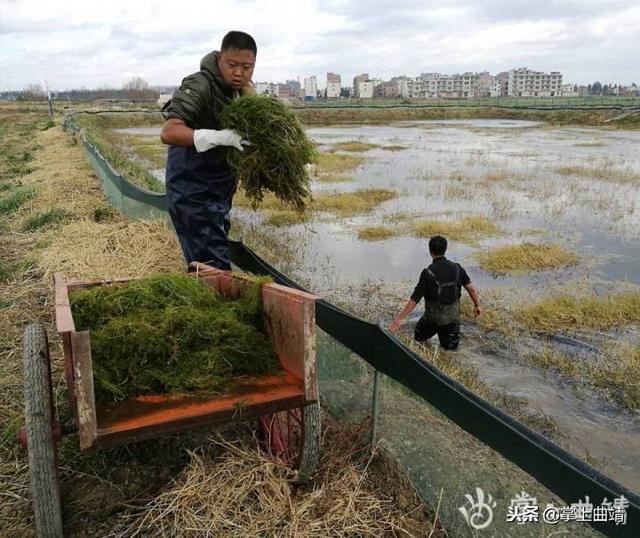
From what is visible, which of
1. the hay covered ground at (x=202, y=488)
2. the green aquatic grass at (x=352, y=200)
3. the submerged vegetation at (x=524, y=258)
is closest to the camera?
the hay covered ground at (x=202, y=488)

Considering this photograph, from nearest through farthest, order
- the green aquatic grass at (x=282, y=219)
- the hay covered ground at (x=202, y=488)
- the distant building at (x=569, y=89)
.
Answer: the hay covered ground at (x=202, y=488) < the green aquatic grass at (x=282, y=219) < the distant building at (x=569, y=89)

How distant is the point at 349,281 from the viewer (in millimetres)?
9078

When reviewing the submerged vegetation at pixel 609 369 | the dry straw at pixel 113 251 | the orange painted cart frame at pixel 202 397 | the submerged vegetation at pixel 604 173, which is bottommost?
the submerged vegetation at pixel 609 369

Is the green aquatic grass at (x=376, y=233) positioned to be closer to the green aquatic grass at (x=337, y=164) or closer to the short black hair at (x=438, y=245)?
the short black hair at (x=438, y=245)

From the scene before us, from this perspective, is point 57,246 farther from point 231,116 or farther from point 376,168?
point 376,168

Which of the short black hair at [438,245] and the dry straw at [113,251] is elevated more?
the short black hair at [438,245]

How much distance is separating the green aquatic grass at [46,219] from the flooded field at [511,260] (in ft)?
12.0

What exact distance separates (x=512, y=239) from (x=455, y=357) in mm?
6092

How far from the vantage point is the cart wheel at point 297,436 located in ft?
8.84

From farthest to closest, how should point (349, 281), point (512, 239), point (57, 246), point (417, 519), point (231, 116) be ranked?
1. point (512, 239)
2. point (349, 281)
3. point (57, 246)
4. point (231, 116)
5. point (417, 519)

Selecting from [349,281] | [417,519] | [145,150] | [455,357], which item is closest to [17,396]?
[417,519]

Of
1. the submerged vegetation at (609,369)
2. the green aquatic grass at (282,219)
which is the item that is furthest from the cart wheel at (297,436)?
the green aquatic grass at (282,219)

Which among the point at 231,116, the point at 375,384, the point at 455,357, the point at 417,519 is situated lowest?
the point at 455,357

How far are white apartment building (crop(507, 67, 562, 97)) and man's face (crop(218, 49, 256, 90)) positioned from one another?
193534 millimetres
